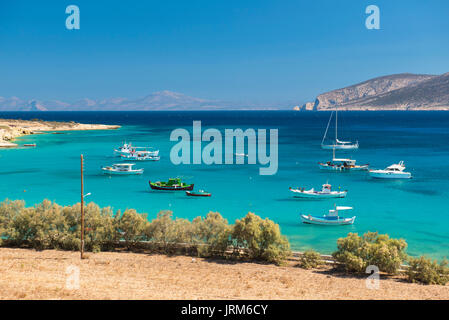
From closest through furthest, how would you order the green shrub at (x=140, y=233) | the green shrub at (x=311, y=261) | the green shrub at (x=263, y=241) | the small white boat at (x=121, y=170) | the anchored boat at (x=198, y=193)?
the green shrub at (x=311, y=261) < the green shrub at (x=263, y=241) < the green shrub at (x=140, y=233) < the anchored boat at (x=198, y=193) < the small white boat at (x=121, y=170)

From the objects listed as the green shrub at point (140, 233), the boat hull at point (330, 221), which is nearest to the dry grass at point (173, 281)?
the green shrub at point (140, 233)

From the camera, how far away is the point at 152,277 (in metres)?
19.2

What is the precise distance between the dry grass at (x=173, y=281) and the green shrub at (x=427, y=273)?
0.76 metres

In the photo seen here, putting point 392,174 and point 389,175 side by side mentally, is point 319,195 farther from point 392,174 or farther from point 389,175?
point 392,174

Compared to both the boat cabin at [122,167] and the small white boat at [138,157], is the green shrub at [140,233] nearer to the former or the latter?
the boat cabin at [122,167]

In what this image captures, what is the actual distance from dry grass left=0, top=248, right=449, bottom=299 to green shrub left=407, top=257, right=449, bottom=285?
762 millimetres

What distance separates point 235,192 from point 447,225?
20010 millimetres

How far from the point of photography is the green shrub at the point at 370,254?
2044 cm

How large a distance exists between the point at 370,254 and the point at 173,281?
984cm

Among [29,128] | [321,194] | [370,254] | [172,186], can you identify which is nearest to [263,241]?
[370,254]

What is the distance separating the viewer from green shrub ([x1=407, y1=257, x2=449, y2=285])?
19359 mm

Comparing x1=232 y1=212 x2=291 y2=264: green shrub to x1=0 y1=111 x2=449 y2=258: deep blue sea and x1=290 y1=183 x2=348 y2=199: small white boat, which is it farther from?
x1=290 y1=183 x2=348 y2=199: small white boat

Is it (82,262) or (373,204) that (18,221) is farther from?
(373,204)
